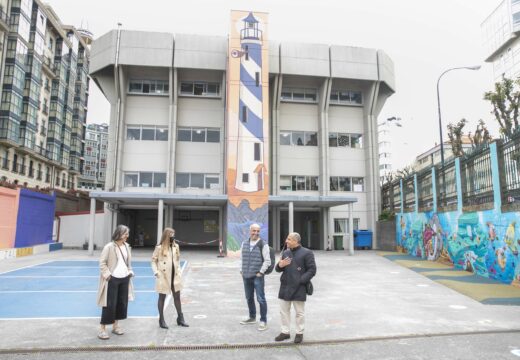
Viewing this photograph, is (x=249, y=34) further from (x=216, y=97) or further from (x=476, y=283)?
(x=476, y=283)

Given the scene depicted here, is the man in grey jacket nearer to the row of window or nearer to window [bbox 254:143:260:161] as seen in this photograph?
window [bbox 254:143:260:161]

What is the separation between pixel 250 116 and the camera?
22625 mm

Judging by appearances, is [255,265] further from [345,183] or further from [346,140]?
[346,140]

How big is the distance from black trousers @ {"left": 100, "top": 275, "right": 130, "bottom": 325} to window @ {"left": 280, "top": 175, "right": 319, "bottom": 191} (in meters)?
20.9

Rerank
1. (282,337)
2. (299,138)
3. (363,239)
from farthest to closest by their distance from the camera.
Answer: (299,138) → (363,239) → (282,337)

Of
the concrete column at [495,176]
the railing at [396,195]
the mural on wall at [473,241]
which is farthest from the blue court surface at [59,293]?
the railing at [396,195]

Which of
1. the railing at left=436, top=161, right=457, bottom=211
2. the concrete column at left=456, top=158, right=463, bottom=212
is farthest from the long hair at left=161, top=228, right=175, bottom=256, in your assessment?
the railing at left=436, top=161, right=457, bottom=211

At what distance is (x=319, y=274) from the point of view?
14.1 metres

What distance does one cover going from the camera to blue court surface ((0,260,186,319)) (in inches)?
307

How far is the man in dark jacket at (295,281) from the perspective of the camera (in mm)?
5926

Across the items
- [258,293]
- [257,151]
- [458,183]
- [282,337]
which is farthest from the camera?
[257,151]

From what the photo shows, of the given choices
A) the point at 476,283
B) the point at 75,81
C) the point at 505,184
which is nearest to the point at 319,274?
the point at 476,283

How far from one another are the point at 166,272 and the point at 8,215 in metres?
17.1

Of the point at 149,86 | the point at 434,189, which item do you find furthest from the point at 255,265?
the point at 149,86
